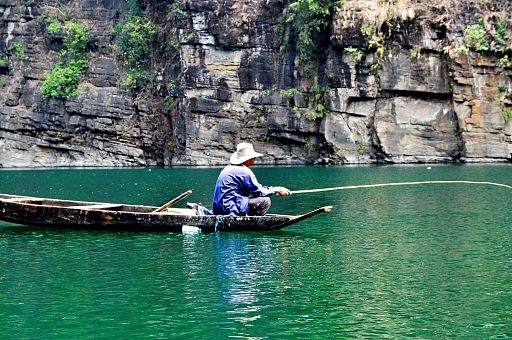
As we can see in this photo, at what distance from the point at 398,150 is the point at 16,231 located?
137 ft

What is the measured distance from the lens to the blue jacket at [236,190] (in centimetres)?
1895

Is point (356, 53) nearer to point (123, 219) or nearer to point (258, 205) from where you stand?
point (258, 205)

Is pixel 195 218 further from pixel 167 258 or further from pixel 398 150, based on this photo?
pixel 398 150

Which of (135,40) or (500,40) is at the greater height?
(135,40)

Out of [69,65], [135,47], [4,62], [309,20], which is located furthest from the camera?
[4,62]

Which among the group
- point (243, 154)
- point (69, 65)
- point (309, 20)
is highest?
point (309, 20)

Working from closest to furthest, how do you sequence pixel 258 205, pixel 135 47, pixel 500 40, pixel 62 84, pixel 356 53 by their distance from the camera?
pixel 258 205, pixel 500 40, pixel 356 53, pixel 62 84, pixel 135 47

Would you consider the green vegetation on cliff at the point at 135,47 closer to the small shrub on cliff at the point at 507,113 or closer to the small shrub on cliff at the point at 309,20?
the small shrub on cliff at the point at 309,20

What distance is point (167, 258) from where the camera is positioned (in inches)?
627

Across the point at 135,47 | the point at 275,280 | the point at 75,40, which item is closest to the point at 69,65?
the point at 75,40

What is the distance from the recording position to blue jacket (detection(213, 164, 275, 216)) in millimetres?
18953

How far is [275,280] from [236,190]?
19.7 ft

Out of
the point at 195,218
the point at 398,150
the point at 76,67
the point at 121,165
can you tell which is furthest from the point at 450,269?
the point at 76,67

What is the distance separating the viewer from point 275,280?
44.1 ft
